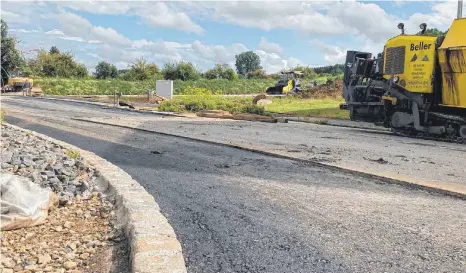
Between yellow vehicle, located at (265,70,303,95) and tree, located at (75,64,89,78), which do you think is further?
tree, located at (75,64,89,78)

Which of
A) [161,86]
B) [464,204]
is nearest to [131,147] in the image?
[464,204]

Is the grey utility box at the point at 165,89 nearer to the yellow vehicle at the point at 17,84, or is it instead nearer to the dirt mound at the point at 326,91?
the dirt mound at the point at 326,91

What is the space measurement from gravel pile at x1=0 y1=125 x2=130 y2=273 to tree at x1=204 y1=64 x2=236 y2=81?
64516 mm

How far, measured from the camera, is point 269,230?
3936 mm

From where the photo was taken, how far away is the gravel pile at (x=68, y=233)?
314 cm

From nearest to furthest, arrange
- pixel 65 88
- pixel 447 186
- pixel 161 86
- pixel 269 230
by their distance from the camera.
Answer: pixel 269 230
pixel 447 186
pixel 161 86
pixel 65 88

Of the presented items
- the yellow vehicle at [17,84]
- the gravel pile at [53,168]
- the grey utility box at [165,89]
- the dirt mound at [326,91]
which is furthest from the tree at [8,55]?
the gravel pile at [53,168]

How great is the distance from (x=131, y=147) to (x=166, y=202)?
178 inches

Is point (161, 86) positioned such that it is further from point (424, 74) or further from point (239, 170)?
point (239, 170)

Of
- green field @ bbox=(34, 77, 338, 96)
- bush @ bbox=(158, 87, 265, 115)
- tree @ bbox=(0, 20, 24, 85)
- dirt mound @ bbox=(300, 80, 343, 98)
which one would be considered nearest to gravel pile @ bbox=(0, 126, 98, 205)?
bush @ bbox=(158, 87, 265, 115)

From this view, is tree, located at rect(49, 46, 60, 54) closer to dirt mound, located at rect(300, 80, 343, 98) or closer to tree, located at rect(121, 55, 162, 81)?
tree, located at rect(121, 55, 162, 81)

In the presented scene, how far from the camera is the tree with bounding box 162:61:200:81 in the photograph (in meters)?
64.1

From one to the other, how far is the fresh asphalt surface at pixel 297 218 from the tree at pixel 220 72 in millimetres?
63052

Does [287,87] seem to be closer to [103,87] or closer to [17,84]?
[103,87]
